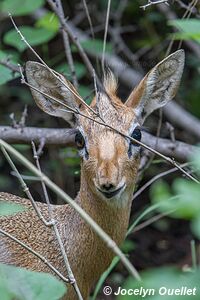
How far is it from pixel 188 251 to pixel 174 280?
4.84 m

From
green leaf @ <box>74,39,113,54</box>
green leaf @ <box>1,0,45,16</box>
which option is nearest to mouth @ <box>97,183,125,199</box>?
green leaf @ <box>1,0,45,16</box>

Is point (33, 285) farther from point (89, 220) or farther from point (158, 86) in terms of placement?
point (158, 86)

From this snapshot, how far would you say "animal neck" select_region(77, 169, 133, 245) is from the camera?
3.79m

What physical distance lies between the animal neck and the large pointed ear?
50cm

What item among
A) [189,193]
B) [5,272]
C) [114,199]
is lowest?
[114,199]

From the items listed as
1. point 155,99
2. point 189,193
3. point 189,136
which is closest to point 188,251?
point 189,136

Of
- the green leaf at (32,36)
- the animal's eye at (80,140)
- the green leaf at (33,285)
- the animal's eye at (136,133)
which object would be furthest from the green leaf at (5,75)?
the green leaf at (33,285)

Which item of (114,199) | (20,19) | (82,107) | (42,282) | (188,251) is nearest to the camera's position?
(42,282)

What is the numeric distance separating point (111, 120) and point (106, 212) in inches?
18.7

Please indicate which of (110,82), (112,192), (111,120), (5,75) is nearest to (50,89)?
(110,82)

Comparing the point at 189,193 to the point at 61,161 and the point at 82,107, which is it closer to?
the point at 82,107

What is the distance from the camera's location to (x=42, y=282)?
1950 millimetres

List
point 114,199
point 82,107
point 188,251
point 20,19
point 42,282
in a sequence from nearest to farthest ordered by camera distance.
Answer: point 42,282
point 114,199
point 82,107
point 188,251
point 20,19

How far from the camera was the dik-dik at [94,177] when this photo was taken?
3.55 metres
